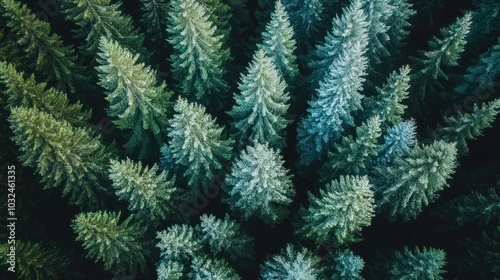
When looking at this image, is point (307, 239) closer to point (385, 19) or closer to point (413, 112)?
point (413, 112)

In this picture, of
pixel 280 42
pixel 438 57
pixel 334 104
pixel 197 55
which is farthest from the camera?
pixel 438 57

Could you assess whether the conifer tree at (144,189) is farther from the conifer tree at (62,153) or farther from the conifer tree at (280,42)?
the conifer tree at (280,42)

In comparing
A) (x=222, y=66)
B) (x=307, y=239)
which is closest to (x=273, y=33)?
(x=222, y=66)

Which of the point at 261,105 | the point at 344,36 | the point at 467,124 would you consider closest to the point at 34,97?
the point at 261,105

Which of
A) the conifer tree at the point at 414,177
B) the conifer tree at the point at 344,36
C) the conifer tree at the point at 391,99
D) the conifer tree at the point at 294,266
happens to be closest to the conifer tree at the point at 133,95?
the conifer tree at the point at 344,36

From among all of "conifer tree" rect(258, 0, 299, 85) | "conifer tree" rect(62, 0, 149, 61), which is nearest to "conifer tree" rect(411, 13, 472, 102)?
"conifer tree" rect(258, 0, 299, 85)

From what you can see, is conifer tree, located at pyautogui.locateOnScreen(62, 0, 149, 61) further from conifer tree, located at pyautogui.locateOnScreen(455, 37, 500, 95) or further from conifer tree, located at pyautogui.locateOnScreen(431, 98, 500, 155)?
conifer tree, located at pyautogui.locateOnScreen(455, 37, 500, 95)

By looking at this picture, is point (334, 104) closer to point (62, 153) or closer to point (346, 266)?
point (346, 266)
